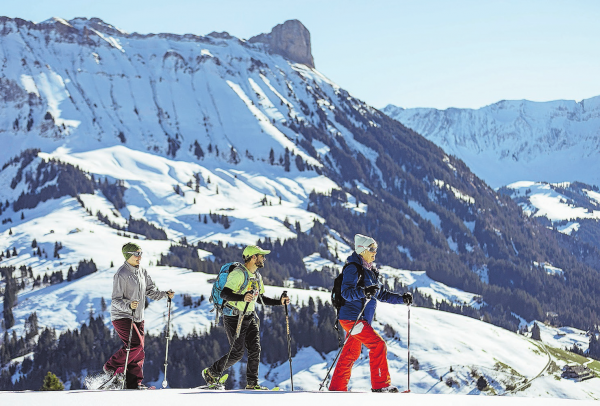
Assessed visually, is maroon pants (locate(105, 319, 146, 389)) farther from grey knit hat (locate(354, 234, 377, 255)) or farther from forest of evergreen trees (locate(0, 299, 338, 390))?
forest of evergreen trees (locate(0, 299, 338, 390))

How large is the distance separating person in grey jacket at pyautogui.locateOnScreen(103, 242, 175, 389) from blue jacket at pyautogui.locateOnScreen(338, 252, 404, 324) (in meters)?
5.15

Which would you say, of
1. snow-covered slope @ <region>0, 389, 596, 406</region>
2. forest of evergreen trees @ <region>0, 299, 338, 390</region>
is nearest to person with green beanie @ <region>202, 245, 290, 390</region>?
snow-covered slope @ <region>0, 389, 596, 406</region>

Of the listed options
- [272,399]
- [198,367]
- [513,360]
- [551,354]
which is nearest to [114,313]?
[272,399]

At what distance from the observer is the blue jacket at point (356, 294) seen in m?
13.4

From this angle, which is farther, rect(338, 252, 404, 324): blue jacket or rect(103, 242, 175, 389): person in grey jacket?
rect(103, 242, 175, 389): person in grey jacket

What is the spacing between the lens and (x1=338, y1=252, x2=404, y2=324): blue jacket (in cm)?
1337

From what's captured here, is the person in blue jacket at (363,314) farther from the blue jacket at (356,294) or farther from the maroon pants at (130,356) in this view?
the maroon pants at (130,356)

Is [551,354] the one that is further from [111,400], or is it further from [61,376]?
[111,400]

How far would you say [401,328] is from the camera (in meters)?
134

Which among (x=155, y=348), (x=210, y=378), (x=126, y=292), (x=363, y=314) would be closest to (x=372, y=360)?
(x=363, y=314)

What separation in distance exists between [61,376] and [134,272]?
129240 mm

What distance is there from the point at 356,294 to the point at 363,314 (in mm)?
757

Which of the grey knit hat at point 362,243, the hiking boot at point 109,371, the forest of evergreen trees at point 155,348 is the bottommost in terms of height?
the forest of evergreen trees at point 155,348

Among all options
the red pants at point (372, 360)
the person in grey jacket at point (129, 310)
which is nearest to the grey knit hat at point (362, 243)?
the red pants at point (372, 360)
